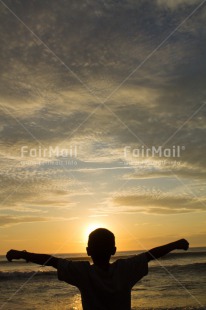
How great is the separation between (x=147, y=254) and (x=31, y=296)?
16.4 meters

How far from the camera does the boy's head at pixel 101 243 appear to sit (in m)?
2.52

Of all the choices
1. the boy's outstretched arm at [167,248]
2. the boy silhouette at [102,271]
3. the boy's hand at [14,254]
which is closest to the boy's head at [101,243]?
the boy silhouette at [102,271]

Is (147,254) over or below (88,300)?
over

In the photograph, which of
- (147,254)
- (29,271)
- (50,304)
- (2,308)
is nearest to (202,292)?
(50,304)

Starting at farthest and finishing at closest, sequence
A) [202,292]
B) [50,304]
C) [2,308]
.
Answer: [202,292] < [50,304] < [2,308]

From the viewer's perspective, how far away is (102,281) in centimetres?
245

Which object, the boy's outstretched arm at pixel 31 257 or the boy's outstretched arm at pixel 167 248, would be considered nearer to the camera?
the boy's outstretched arm at pixel 31 257

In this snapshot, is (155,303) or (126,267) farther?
(155,303)

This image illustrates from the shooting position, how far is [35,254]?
2447 millimetres

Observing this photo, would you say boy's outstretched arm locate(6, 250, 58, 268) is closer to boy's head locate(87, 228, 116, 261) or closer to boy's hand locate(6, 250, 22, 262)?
boy's hand locate(6, 250, 22, 262)

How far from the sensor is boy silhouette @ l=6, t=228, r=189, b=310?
7.93 ft

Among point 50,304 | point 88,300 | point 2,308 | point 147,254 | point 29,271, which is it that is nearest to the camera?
point 88,300

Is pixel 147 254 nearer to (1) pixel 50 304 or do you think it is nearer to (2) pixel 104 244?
(2) pixel 104 244

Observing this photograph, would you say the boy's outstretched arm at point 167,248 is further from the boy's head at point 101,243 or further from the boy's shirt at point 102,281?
the boy's head at point 101,243
